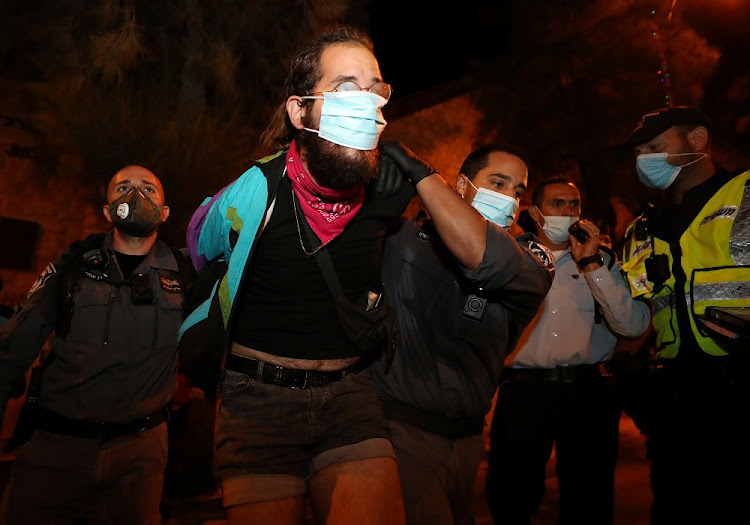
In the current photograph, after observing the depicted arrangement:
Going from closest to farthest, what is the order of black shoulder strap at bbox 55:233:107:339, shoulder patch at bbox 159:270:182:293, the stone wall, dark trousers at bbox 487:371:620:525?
1. black shoulder strap at bbox 55:233:107:339
2. shoulder patch at bbox 159:270:182:293
3. dark trousers at bbox 487:371:620:525
4. the stone wall

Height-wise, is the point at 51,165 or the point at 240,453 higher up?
the point at 51,165

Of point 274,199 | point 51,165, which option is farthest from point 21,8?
point 274,199

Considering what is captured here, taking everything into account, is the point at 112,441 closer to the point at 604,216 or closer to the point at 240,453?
the point at 240,453

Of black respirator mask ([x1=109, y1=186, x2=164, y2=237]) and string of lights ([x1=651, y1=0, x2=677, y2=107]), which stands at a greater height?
string of lights ([x1=651, y1=0, x2=677, y2=107])

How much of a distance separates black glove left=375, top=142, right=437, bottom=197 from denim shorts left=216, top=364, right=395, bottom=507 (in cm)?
96

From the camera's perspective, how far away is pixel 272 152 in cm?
298

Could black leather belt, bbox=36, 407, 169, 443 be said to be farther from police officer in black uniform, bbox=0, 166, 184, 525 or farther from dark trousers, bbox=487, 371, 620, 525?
dark trousers, bbox=487, 371, 620, 525

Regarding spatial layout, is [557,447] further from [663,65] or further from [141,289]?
[663,65]

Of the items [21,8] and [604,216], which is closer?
[21,8]

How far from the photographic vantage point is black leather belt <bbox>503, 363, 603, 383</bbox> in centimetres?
471

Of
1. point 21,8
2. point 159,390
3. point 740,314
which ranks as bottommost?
point 159,390

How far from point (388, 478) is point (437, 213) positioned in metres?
1.15

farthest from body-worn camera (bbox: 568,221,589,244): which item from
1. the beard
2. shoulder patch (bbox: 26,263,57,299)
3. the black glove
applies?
shoulder patch (bbox: 26,263,57,299)

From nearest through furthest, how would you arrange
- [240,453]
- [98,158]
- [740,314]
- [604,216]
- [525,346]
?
1. [240,453]
2. [740,314]
3. [525,346]
4. [98,158]
5. [604,216]
